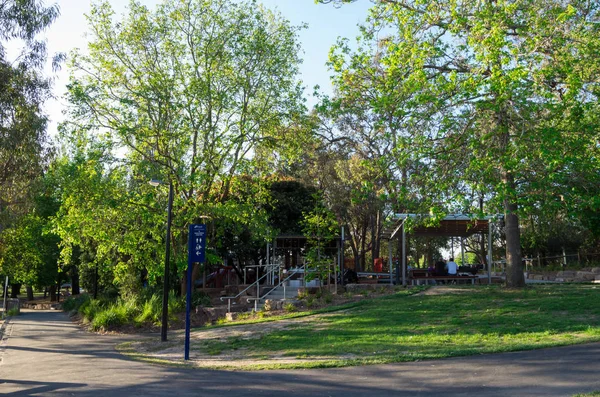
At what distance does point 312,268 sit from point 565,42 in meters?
11.9

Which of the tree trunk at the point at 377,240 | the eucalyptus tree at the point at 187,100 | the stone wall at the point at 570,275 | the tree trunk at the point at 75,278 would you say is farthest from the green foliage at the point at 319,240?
the tree trunk at the point at 75,278

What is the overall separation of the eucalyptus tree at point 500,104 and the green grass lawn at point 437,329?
2.73 meters

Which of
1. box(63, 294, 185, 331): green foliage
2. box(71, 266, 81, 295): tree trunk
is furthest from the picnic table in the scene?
box(71, 266, 81, 295): tree trunk

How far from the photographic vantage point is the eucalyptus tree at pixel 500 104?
13547 mm

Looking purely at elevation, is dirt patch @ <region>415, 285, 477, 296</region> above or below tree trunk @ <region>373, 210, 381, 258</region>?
below

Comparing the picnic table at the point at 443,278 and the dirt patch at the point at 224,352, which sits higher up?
the picnic table at the point at 443,278

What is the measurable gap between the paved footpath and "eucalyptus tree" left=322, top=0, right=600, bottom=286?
4935mm

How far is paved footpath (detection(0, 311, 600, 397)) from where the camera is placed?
A: 838 cm

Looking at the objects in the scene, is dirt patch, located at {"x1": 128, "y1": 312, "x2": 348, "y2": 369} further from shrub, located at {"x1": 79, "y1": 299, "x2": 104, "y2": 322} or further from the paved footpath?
shrub, located at {"x1": 79, "y1": 299, "x2": 104, "y2": 322}

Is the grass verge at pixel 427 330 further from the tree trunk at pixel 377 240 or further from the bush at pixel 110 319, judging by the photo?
the tree trunk at pixel 377 240

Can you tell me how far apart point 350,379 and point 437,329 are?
4.90m

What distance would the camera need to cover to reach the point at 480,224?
22281 mm

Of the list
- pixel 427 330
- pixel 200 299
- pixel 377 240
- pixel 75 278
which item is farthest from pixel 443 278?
pixel 75 278

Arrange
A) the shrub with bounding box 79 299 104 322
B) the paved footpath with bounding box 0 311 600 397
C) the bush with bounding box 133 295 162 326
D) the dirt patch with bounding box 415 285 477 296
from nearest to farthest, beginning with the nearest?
the paved footpath with bounding box 0 311 600 397 → the dirt patch with bounding box 415 285 477 296 → the bush with bounding box 133 295 162 326 → the shrub with bounding box 79 299 104 322
